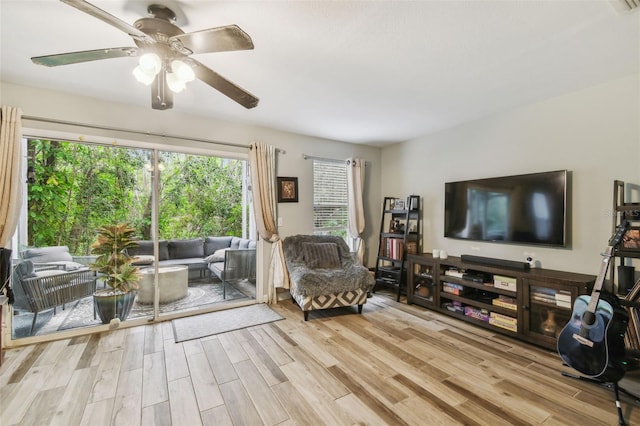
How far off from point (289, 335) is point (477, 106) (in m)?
3.25

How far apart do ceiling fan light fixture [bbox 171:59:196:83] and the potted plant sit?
2184 millimetres

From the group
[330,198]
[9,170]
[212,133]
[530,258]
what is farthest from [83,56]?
[530,258]

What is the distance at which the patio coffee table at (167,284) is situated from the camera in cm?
331

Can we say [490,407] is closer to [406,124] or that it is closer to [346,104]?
[346,104]

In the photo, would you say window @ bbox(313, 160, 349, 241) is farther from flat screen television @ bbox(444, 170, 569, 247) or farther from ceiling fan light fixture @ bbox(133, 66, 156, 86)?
ceiling fan light fixture @ bbox(133, 66, 156, 86)

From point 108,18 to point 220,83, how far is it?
656mm

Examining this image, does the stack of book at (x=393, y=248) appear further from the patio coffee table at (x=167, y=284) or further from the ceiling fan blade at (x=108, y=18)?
the ceiling fan blade at (x=108, y=18)

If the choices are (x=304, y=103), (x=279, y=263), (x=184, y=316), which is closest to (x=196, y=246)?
(x=184, y=316)

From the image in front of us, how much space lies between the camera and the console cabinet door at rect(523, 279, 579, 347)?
244 centimetres

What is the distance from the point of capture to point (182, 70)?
161cm

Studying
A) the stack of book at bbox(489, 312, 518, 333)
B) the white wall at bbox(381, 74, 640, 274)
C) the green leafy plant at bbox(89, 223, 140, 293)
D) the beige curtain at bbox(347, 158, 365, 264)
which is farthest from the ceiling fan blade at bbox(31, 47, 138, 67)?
the stack of book at bbox(489, 312, 518, 333)

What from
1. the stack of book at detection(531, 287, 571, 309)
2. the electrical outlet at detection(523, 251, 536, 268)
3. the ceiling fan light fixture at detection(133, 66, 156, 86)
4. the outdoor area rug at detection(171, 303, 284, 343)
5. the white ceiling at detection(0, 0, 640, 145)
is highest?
the white ceiling at detection(0, 0, 640, 145)

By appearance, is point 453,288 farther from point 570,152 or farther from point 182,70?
point 182,70

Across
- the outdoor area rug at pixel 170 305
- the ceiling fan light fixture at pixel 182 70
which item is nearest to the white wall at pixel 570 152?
the outdoor area rug at pixel 170 305
